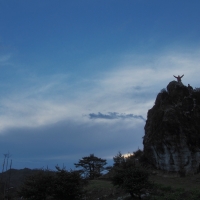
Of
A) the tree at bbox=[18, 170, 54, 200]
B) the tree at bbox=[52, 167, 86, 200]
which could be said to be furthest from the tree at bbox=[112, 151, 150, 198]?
the tree at bbox=[18, 170, 54, 200]

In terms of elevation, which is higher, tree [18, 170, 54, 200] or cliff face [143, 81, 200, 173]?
cliff face [143, 81, 200, 173]

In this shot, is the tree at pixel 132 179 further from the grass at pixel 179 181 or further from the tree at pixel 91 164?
the tree at pixel 91 164

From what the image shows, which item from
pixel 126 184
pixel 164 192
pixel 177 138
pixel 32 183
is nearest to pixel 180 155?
pixel 177 138

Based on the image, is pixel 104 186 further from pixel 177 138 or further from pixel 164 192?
pixel 177 138

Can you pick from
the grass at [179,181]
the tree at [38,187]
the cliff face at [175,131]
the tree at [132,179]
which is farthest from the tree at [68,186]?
the cliff face at [175,131]

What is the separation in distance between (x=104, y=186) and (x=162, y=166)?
10285 millimetres

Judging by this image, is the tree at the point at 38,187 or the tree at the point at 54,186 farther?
the tree at the point at 38,187

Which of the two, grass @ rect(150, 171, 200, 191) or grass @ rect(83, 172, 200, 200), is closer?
grass @ rect(83, 172, 200, 200)

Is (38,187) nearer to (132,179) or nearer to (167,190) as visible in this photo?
(132,179)

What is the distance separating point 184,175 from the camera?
42.2 meters

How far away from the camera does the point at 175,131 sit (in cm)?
4422

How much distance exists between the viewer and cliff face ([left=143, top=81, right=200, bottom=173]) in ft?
141

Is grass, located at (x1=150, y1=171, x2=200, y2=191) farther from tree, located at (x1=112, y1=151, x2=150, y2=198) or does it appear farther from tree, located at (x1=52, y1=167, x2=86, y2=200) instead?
tree, located at (x1=52, y1=167, x2=86, y2=200)

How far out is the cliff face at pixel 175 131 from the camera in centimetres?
4306
